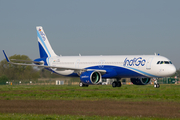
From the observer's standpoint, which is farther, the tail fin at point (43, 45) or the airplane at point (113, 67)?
the tail fin at point (43, 45)

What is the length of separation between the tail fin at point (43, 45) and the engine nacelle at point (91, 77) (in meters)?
12.6

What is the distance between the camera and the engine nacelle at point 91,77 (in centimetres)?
4466

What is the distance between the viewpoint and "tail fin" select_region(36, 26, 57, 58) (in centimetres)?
5719

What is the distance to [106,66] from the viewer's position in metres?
47.3

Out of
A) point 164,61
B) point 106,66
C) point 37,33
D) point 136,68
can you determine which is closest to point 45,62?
point 37,33

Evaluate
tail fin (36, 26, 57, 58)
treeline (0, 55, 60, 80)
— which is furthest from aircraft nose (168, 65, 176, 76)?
treeline (0, 55, 60, 80)

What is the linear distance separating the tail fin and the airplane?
63.0 inches

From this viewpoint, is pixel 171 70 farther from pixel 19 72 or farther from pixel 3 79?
pixel 19 72

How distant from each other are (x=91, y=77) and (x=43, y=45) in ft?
53.4

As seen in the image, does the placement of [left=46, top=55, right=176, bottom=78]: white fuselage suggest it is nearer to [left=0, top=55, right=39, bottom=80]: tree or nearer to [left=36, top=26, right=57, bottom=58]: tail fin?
[left=36, top=26, right=57, bottom=58]: tail fin

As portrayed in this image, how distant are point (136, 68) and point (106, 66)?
5134 millimetres

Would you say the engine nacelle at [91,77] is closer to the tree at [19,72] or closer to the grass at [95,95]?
the grass at [95,95]

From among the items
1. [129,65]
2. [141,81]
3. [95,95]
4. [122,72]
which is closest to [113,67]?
[122,72]

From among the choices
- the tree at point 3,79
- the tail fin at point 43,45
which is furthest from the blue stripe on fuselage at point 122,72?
the tree at point 3,79
